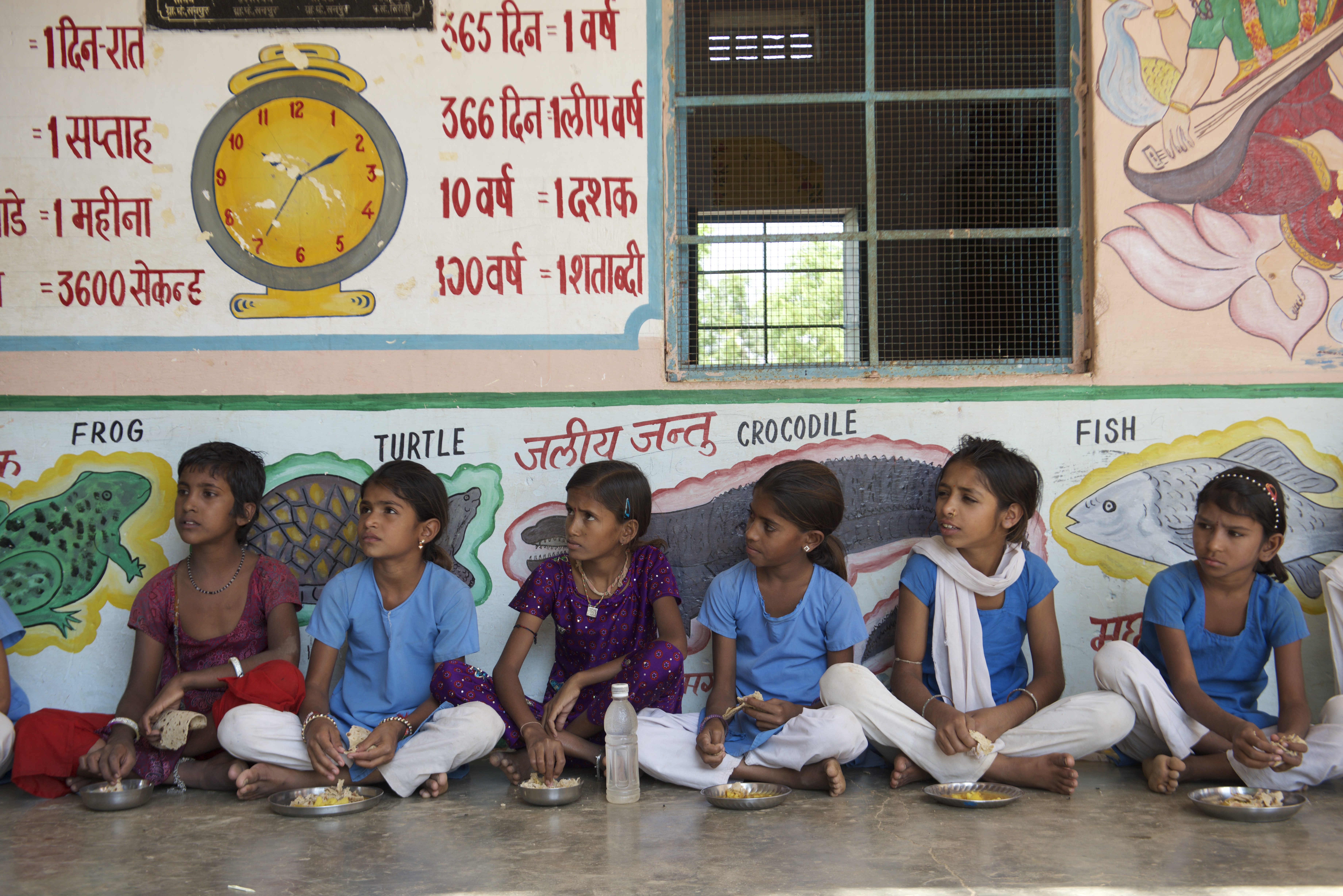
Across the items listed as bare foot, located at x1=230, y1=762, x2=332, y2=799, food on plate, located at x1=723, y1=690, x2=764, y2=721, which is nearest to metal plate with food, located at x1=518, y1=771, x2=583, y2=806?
food on plate, located at x1=723, y1=690, x2=764, y2=721

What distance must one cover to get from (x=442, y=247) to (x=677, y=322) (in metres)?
0.84

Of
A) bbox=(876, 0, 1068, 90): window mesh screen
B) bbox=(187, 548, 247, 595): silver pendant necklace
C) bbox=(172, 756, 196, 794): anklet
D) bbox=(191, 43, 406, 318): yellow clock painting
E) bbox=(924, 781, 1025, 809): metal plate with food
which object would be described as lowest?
bbox=(172, 756, 196, 794): anklet

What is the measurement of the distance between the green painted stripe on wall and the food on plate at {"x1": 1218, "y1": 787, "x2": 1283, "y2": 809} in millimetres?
1432

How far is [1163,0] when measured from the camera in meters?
3.51

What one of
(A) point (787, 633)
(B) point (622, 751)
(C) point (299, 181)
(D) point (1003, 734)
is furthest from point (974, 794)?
(C) point (299, 181)

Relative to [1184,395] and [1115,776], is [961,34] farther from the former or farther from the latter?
[1115,776]

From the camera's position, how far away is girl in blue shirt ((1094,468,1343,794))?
2803mm

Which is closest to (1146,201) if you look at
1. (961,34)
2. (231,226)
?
(961,34)

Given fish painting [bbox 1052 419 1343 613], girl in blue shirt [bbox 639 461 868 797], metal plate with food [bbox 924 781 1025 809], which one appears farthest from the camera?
fish painting [bbox 1052 419 1343 613]

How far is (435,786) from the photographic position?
2.89 meters

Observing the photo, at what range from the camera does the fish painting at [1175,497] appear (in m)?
3.44

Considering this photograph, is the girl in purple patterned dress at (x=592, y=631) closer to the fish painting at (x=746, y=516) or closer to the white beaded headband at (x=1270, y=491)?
Result: the fish painting at (x=746, y=516)

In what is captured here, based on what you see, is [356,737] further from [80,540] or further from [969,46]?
[969,46]

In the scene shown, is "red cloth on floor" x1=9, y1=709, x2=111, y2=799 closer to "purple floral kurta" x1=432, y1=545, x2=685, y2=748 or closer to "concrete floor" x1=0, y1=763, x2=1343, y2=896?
"concrete floor" x1=0, y1=763, x2=1343, y2=896
